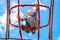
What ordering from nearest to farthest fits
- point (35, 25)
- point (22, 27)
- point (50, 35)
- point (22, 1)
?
point (50, 35) → point (22, 27) → point (35, 25) → point (22, 1)

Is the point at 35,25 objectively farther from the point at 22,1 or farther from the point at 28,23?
the point at 22,1

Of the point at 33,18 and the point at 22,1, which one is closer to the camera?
the point at 33,18

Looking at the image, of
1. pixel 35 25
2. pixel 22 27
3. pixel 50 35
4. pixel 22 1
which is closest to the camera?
pixel 50 35

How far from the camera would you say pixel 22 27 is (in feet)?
7.66

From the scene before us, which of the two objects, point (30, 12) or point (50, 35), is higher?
point (30, 12)

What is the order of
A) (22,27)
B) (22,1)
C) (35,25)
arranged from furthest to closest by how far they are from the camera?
1. (22,1)
2. (35,25)
3. (22,27)

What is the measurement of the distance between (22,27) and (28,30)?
83 mm

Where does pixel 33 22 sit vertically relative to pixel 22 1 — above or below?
below

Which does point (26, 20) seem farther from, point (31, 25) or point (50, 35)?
point (50, 35)

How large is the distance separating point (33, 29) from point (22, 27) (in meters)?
0.12

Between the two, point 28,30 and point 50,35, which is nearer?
point 50,35

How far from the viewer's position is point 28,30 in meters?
Result: 2.38

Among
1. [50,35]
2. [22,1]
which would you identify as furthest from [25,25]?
[22,1]

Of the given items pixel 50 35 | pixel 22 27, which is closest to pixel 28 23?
pixel 22 27
